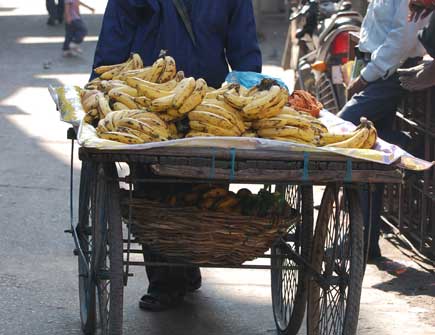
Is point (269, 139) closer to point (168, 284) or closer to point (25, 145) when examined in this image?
point (168, 284)

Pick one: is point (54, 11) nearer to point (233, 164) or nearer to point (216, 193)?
point (216, 193)

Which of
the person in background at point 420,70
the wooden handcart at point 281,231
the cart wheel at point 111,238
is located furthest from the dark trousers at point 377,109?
the cart wheel at point 111,238

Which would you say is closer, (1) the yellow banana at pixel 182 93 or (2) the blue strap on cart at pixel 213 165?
(2) the blue strap on cart at pixel 213 165

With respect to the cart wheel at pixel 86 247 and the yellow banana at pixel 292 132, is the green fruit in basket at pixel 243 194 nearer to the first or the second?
the yellow banana at pixel 292 132

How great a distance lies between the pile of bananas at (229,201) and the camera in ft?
14.2

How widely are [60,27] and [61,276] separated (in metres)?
14.7

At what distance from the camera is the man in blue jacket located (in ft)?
17.0

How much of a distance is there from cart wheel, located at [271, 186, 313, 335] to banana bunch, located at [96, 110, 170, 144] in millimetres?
798

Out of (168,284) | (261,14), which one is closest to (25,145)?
(168,284)

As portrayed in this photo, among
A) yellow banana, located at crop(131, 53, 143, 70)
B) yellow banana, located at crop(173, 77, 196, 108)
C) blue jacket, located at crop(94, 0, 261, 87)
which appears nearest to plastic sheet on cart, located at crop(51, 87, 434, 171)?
yellow banana, located at crop(173, 77, 196, 108)

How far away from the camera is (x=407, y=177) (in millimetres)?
6855

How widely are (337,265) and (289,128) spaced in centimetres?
64

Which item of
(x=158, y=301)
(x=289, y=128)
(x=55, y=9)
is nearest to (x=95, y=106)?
(x=289, y=128)

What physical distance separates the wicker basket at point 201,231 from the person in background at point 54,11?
16.3m
